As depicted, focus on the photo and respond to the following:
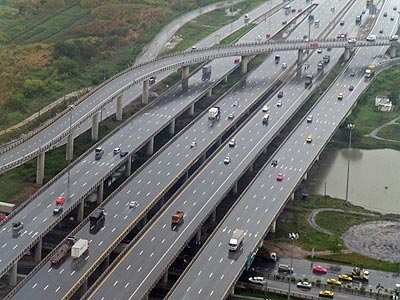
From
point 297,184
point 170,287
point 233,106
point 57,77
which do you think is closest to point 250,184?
point 297,184

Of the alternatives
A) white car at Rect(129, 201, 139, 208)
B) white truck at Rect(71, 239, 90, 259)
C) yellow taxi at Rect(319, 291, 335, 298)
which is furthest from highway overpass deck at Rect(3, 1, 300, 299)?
yellow taxi at Rect(319, 291, 335, 298)

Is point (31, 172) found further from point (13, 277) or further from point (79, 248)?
point (79, 248)

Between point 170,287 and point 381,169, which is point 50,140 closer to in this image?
point 170,287

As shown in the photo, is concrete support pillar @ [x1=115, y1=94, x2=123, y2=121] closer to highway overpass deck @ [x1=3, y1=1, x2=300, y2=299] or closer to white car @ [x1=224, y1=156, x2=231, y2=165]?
highway overpass deck @ [x1=3, y1=1, x2=300, y2=299]

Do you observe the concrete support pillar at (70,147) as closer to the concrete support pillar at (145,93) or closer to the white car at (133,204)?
the white car at (133,204)

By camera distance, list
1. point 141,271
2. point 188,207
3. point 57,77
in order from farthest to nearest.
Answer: point 57,77 → point 188,207 → point 141,271
